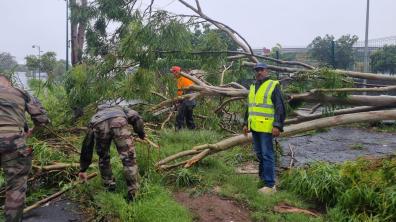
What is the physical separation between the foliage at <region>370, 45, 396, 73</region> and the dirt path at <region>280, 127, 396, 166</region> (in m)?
3.28

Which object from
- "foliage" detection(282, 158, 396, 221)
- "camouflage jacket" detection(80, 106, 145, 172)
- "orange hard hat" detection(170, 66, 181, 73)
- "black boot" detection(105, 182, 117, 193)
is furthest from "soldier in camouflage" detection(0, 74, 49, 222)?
"orange hard hat" detection(170, 66, 181, 73)

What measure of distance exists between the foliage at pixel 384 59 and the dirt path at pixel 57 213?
10079 millimetres

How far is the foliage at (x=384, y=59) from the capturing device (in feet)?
41.4

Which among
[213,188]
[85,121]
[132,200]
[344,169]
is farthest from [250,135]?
[85,121]

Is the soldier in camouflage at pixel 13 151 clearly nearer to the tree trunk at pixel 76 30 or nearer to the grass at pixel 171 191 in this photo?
the grass at pixel 171 191

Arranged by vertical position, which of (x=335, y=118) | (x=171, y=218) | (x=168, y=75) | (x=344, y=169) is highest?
(x=168, y=75)

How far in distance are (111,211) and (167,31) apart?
3100 mm

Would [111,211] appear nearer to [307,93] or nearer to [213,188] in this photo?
[213,188]

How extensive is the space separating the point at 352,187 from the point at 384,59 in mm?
9692

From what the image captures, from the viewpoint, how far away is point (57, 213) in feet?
16.5

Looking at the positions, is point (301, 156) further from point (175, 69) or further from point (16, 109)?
point (16, 109)

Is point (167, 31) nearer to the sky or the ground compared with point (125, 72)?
nearer to the sky

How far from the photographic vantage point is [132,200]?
4859mm

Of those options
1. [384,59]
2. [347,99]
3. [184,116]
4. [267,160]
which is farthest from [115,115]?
[384,59]
